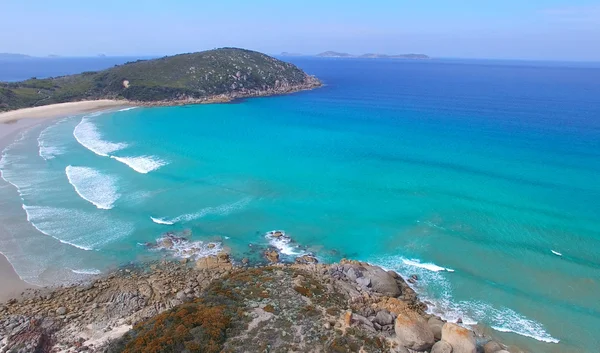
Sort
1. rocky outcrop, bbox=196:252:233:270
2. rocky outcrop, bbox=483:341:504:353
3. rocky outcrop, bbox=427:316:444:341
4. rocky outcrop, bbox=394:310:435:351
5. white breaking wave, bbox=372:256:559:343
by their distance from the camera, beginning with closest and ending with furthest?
rocky outcrop, bbox=394:310:435:351 → rocky outcrop, bbox=483:341:504:353 → rocky outcrop, bbox=427:316:444:341 → white breaking wave, bbox=372:256:559:343 → rocky outcrop, bbox=196:252:233:270

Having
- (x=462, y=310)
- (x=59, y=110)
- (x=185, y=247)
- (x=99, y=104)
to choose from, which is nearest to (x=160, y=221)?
(x=185, y=247)

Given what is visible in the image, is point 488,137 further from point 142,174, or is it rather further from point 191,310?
point 191,310

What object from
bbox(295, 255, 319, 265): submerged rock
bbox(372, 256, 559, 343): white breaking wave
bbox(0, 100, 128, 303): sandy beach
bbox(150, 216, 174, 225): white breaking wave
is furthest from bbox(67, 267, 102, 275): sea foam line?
→ bbox(372, 256, 559, 343): white breaking wave

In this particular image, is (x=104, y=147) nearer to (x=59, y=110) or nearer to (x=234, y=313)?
(x=59, y=110)

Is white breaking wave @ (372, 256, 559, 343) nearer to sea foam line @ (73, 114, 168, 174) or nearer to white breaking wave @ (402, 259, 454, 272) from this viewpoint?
white breaking wave @ (402, 259, 454, 272)

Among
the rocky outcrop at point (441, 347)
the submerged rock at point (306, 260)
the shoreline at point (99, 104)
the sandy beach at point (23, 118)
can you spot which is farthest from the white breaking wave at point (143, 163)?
the shoreline at point (99, 104)
